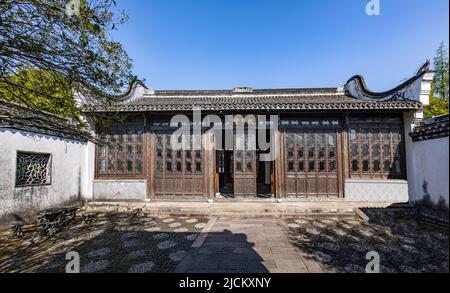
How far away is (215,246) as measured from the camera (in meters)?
4.41

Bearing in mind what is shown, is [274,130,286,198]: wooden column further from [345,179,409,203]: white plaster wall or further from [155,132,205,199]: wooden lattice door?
[155,132,205,199]: wooden lattice door

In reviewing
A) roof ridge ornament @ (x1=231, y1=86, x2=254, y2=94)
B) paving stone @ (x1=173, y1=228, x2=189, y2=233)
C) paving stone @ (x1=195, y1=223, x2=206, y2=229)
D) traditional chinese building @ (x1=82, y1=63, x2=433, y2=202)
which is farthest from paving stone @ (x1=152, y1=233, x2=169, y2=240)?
roof ridge ornament @ (x1=231, y1=86, x2=254, y2=94)

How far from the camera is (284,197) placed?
8445mm

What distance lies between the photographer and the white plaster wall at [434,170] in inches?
39.4

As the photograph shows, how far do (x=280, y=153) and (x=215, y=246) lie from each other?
526cm

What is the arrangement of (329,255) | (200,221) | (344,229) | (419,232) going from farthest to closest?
(200,221)
(344,229)
(329,255)
(419,232)

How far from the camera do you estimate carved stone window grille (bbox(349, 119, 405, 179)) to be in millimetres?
8156

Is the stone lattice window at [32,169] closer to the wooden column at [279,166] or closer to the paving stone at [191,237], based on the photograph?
the paving stone at [191,237]

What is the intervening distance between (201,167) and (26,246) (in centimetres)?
559

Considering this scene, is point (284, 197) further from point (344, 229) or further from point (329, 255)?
point (329, 255)

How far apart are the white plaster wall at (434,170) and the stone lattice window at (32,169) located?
29.4 feet

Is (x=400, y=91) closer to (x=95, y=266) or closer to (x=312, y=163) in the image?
(x=312, y=163)
